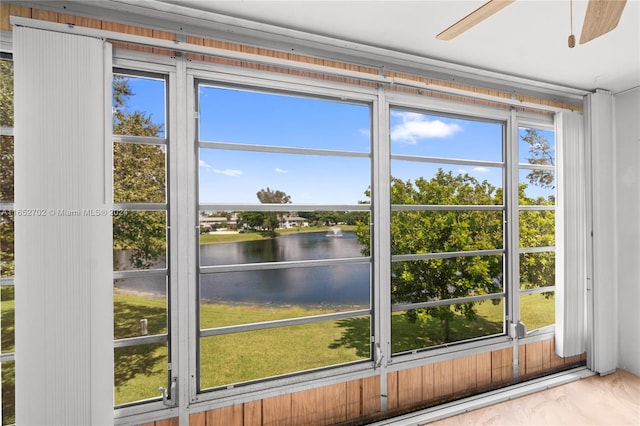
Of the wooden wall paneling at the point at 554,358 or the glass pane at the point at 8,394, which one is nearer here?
the glass pane at the point at 8,394

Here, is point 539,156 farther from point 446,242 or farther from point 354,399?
point 354,399

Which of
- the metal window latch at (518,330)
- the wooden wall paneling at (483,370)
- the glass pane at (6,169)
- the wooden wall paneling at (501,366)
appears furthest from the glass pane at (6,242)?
the metal window latch at (518,330)

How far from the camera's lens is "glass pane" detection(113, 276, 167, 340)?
204 centimetres

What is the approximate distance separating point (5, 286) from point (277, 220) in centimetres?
160

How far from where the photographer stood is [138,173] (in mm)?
2086

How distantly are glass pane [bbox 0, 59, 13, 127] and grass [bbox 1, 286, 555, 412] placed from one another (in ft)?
3.24

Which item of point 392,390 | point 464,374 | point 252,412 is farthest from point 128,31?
point 464,374

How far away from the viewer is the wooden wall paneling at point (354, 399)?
98.1 inches

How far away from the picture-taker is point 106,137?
1882 millimetres

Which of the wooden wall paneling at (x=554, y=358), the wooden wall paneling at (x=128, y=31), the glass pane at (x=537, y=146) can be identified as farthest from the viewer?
the glass pane at (x=537, y=146)

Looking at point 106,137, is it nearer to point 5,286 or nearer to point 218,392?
point 5,286

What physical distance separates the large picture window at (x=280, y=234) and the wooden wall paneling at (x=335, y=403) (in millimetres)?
191

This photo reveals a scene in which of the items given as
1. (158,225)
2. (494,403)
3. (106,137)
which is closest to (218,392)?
(158,225)

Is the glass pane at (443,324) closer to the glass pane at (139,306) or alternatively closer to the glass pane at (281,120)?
the glass pane at (281,120)
